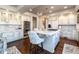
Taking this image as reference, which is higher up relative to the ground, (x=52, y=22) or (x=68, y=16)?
(x=68, y=16)

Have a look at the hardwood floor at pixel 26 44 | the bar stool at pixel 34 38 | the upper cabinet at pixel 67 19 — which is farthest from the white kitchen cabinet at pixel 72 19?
the bar stool at pixel 34 38

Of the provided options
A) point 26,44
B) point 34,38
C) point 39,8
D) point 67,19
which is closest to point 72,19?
point 67,19

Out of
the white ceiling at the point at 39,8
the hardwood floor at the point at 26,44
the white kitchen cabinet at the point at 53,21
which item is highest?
the white ceiling at the point at 39,8

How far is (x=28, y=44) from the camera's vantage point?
1.67 metres

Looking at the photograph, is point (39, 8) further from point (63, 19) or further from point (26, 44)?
point (26, 44)

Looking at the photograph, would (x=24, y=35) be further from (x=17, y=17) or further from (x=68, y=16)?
(x=68, y=16)

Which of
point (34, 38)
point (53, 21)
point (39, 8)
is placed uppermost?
point (39, 8)

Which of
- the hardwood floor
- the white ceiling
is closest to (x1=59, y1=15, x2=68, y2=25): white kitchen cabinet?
the white ceiling

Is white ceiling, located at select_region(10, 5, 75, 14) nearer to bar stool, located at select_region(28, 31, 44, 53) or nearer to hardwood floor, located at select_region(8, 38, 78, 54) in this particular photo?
bar stool, located at select_region(28, 31, 44, 53)

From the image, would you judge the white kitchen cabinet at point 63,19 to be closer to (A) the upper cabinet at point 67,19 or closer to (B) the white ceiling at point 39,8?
(A) the upper cabinet at point 67,19

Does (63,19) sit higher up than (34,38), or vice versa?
(63,19)

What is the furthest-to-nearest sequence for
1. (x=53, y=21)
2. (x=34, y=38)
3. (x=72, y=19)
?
1. (x=34, y=38)
2. (x=53, y=21)
3. (x=72, y=19)
